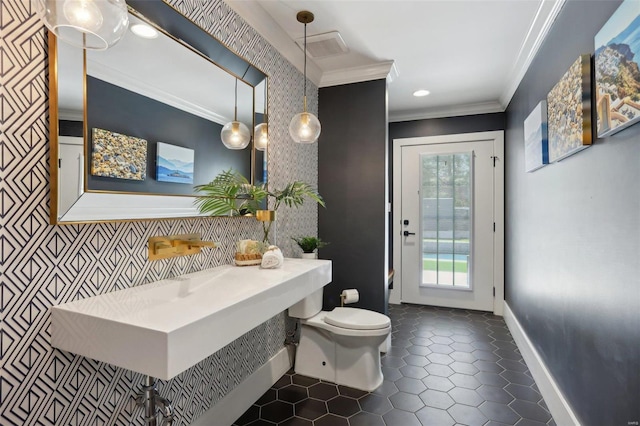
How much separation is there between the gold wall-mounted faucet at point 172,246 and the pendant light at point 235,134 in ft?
2.01

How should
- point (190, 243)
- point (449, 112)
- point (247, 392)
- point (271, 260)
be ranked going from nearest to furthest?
point (190, 243)
point (271, 260)
point (247, 392)
point (449, 112)

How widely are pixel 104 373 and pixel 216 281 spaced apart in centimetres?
53

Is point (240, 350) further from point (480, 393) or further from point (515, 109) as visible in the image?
point (515, 109)

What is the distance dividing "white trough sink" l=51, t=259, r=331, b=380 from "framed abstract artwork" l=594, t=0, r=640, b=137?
1505mm

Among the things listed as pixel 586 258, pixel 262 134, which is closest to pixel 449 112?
pixel 262 134

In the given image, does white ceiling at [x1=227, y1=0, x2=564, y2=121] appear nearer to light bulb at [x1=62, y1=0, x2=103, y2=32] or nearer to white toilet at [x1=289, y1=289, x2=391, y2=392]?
light bulb at [x1=62, y1=0, x2=103, y2=32]

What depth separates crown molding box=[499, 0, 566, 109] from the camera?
1.99 meters

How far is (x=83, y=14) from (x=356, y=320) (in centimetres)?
214

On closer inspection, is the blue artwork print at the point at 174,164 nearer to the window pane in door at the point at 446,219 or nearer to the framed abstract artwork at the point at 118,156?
the framed abstract artwork at the point at 118,156

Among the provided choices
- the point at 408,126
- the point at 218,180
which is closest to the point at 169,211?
the point at 218,180

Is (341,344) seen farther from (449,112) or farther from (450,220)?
(449,112)

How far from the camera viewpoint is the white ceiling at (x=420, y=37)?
2059 mm

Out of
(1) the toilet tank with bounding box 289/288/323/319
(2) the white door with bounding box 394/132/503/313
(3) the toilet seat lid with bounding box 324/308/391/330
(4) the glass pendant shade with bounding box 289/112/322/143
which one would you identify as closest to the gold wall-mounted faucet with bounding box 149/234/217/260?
(4) the glass pendant shade with bounding box 289/112/322/143

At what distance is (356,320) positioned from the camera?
7.73 ft
